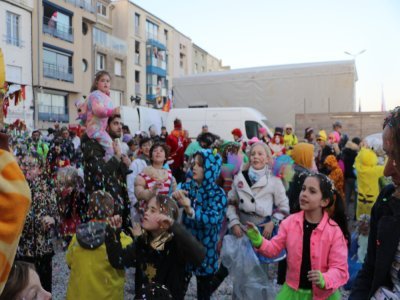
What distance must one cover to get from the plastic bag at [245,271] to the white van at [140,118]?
37.3ft

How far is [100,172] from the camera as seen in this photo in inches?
157

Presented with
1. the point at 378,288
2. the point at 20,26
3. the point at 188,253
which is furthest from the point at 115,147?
the point at 20,26

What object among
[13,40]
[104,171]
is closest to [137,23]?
[13,40]

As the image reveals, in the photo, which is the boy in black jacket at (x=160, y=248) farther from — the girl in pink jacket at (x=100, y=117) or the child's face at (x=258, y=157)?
the child's face at (x=258, y=157)

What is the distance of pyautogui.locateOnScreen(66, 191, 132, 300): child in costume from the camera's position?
3.27m

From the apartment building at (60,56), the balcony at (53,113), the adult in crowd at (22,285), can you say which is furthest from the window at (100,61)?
the adult in crowd at (22,285)

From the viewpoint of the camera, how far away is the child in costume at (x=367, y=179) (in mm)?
6422

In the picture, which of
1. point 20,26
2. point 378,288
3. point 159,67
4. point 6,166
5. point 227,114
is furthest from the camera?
point 159,67

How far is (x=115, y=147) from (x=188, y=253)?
199 centimetres

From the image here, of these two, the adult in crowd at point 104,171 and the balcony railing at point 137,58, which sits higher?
the balcony railing at point 137,58

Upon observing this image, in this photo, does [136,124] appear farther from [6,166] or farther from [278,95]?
[6,166]

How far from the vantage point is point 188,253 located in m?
2.75

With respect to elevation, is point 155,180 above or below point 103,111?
below

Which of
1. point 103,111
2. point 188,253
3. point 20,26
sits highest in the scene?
point 20,26
